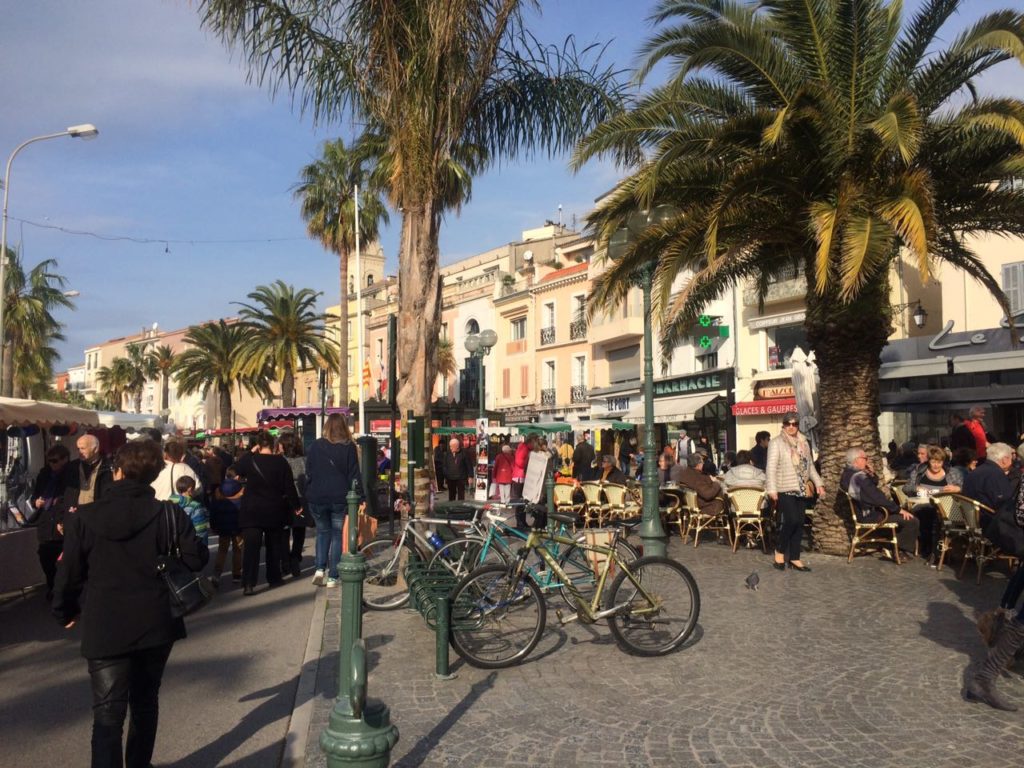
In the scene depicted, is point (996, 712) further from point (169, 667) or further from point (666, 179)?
point (666, 179)

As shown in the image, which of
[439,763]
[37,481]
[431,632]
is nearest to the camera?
[439,763]

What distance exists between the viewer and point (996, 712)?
201 inches

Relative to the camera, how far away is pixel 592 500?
14742 millimetres

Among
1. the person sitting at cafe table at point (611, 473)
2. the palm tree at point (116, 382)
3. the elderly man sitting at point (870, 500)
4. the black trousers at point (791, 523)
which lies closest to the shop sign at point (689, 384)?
the person sitting at cafe table at point (611, 473)

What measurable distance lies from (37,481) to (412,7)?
6.08 m

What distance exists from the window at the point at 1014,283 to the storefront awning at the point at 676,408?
10202 millimetres

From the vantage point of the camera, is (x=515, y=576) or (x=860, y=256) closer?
(x=515, y=576)

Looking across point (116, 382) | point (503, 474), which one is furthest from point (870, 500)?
point (116, 382)

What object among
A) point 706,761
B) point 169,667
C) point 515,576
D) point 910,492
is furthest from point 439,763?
point 910,492

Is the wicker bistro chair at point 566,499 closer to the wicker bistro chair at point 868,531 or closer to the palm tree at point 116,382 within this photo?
the wicker bistro chair at point 868,531

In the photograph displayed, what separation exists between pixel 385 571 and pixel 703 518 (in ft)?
17.0

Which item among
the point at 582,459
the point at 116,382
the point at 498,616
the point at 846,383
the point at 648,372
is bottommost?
the point at 498,616

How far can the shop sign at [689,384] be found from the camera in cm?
3069

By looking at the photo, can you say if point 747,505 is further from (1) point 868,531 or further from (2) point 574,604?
(2) point 574,604
